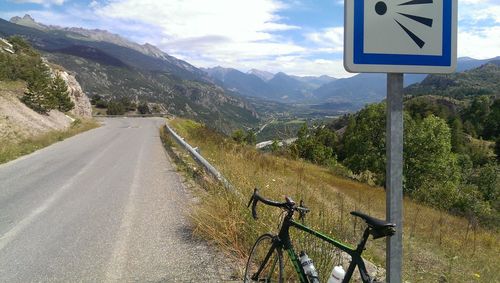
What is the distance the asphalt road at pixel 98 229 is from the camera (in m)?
4.95

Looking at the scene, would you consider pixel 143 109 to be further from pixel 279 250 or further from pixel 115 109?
pixel 279 250

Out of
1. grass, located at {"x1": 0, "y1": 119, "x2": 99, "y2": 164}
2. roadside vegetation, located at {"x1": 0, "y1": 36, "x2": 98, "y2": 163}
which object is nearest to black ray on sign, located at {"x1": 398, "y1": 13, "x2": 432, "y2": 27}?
grass, located at {"x1": 0, "y1": 119, "x2": 99, "y2": 164}

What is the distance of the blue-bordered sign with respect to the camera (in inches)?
98.6

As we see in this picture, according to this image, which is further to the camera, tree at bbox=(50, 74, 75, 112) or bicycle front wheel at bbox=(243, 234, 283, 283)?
tree at bbox=(50, 74, 75, 112)

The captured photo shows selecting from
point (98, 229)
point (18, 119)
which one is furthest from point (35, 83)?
point (98, 229)

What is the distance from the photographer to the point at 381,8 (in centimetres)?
251

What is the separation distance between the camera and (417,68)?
2.55 m

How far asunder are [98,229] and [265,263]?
11.4ft

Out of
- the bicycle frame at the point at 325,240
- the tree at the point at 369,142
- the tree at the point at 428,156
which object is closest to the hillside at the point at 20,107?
the bicycle frame at the point at 325,240

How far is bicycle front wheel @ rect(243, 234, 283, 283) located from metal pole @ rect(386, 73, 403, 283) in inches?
60.5

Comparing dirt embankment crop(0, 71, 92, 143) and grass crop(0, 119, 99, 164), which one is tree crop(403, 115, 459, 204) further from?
grass crop(0, 119, 99, 164)

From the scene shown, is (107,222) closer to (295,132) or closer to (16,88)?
(295,132)

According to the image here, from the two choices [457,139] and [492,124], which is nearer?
[457,139]

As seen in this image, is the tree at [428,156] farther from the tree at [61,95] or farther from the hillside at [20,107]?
the tree at [61,95]
